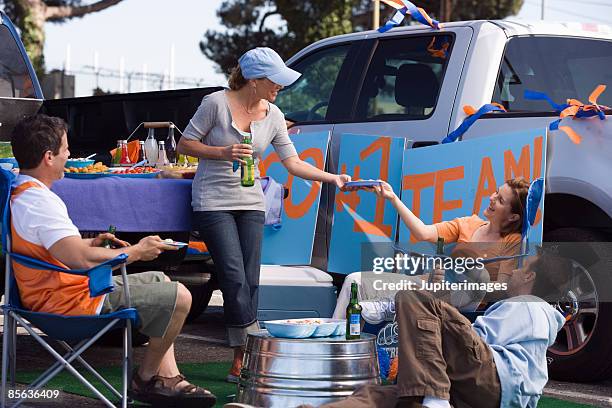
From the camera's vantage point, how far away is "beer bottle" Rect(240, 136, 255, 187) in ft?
19.5

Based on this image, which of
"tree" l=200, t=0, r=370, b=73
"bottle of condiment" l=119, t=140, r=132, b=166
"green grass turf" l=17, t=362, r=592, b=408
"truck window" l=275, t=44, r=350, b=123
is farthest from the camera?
"tree" l=200, t=0, r=370, b=73

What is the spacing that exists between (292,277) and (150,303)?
1886mm

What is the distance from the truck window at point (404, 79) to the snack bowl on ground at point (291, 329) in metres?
2.41

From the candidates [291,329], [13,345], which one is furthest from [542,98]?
[13,345]

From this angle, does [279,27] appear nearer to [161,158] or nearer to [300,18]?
[300,18]

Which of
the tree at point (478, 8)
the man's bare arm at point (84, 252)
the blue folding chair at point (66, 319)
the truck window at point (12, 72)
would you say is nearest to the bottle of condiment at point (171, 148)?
the blue folding chair at point (66, 319)

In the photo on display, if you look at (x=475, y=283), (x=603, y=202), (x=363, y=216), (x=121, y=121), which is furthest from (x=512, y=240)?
(x=121, y=121)

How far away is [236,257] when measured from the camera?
601cm

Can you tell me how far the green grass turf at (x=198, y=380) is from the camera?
5.98 meters

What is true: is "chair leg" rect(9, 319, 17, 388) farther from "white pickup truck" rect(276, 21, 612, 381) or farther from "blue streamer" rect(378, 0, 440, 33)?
"blue streamer" rect(378, 0, 440, 33)

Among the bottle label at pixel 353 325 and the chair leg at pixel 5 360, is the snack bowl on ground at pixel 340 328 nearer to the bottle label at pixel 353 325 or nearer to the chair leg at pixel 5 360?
the bottle label at pixel 353 325

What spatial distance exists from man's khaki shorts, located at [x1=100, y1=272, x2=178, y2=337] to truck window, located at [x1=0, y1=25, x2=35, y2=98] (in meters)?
4.01

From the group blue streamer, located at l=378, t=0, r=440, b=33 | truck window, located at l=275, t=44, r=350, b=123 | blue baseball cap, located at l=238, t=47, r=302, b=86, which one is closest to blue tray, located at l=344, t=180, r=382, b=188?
blue baseball cap, located at l=238, t=47, r=302, b=86

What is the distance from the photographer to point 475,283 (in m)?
5.54
